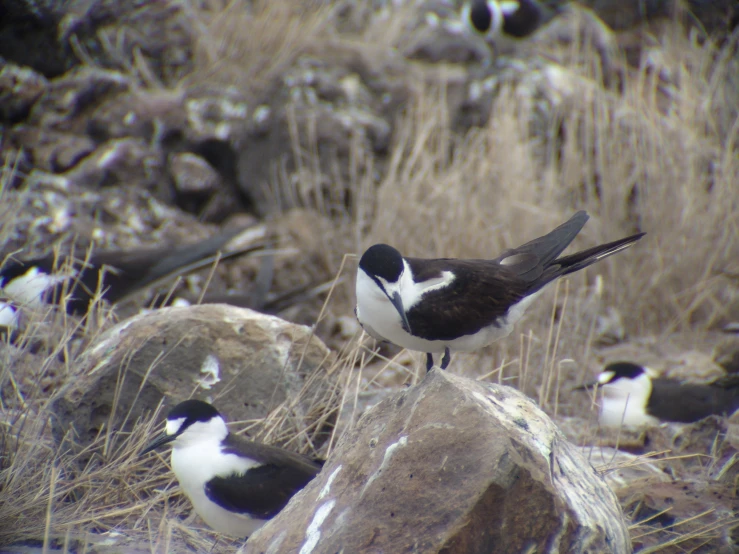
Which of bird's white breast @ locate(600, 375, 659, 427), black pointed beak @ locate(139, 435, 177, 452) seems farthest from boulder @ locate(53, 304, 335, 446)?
bird's white breast @ locate(600, 375, 659, 427)

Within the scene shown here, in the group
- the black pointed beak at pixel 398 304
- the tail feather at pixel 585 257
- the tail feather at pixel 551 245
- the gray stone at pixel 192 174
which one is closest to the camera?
the black pointed beak at pixel 398 304

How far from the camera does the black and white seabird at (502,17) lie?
29.4 ft

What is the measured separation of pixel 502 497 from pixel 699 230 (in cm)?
489

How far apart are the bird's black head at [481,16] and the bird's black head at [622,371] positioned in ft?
15.7

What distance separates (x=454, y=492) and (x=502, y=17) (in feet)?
25.6

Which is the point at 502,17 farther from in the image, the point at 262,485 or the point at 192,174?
the point at 262,485

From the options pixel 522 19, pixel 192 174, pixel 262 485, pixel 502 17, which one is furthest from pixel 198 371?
pixel 522 19

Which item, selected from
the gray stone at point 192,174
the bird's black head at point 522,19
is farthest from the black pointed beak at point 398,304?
the bird's black head at point 522,19

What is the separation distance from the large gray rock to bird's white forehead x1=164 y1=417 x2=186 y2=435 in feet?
2.87

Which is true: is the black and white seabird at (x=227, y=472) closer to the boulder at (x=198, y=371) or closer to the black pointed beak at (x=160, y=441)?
the black pointed beak at (x=160, y=441)

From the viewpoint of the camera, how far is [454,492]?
223cm

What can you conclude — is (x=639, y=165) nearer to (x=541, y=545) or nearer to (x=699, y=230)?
(x=699, y=230)

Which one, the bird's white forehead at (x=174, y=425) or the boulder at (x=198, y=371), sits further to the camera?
the boulder at (x=198, y=371)

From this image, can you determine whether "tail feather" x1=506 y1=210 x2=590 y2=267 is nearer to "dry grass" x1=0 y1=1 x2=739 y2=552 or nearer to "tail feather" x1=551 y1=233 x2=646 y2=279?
"tail feather" x1=551 y1=233 x2=646 y2=279
